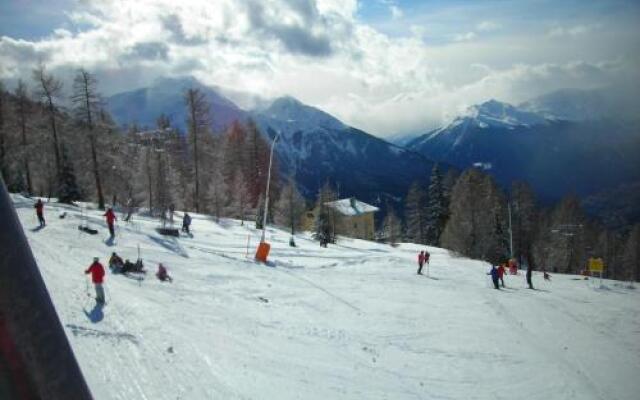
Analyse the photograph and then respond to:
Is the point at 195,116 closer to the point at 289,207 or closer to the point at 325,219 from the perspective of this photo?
the point at 289,207

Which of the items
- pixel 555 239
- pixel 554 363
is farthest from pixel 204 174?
pixel 555 239

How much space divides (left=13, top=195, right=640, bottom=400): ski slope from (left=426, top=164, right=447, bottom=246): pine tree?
48.5 meters

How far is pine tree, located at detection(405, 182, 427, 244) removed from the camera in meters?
87.7

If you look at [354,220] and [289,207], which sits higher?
[289,207]

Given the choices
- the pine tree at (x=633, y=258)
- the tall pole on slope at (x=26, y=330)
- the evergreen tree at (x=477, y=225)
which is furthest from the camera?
the pine tree at (x=633, y=258)

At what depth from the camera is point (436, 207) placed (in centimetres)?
8219

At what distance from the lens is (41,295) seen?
4.25 feet

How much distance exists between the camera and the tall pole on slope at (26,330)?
116 centimetres

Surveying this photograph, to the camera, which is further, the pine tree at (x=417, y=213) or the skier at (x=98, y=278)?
the pine tree at (x=417, y=213)

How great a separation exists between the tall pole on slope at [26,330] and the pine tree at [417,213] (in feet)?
286

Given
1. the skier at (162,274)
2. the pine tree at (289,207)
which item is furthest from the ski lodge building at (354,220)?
the skier at (162,274)

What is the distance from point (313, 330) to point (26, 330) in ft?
58.3

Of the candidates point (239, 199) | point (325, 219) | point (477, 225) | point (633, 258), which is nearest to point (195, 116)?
point (239, 199)

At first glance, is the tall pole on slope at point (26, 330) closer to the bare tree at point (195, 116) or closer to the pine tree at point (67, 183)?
the pine tree at point (67, 183)
